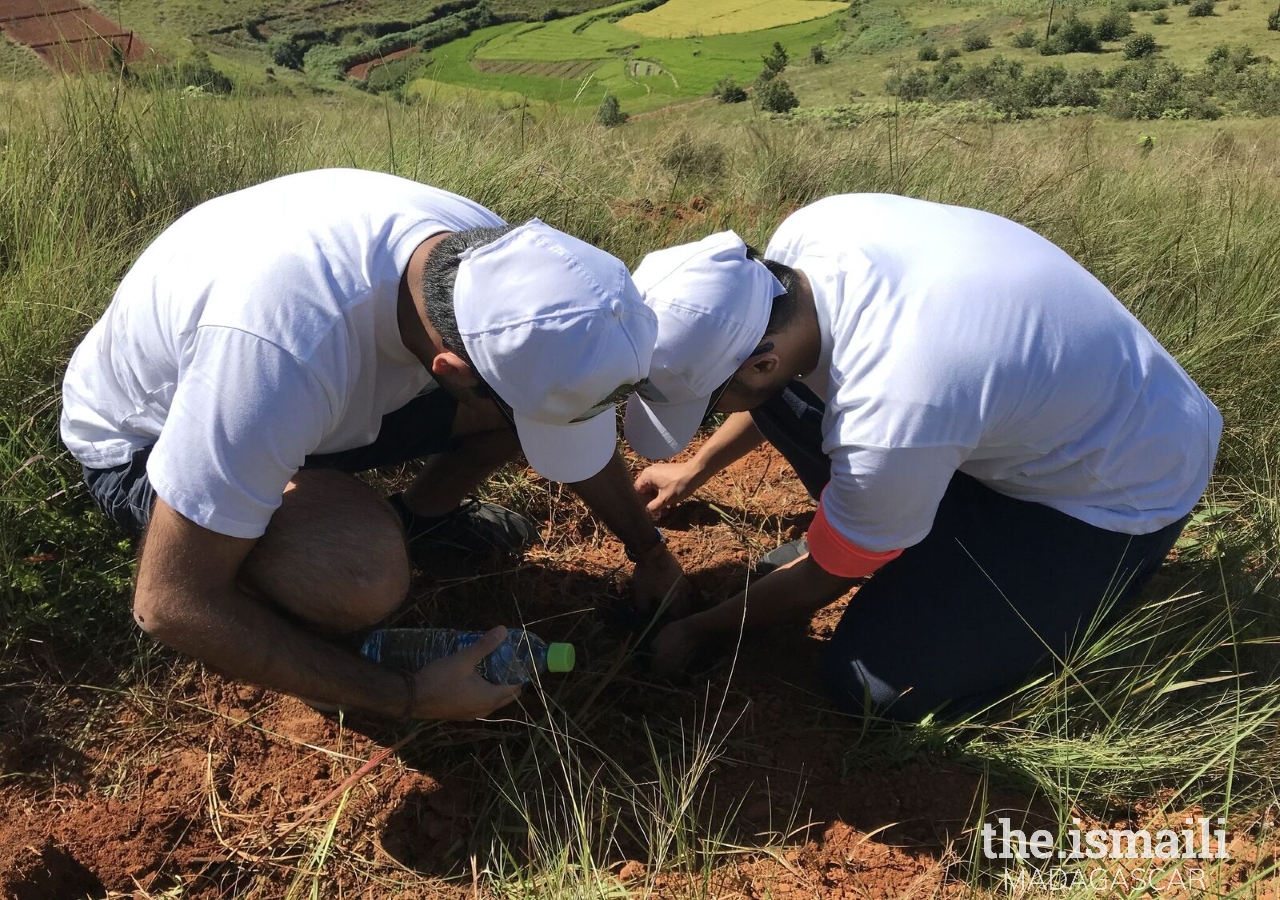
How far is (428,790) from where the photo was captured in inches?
67.6

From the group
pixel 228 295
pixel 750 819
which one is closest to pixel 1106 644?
pixel 750 819

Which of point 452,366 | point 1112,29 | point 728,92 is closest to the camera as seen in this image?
point 452,366

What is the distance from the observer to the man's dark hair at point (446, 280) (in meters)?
1.37

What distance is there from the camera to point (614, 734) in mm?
1860

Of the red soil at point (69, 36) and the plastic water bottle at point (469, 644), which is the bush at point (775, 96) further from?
the plastic water bottle at point (469, 644)

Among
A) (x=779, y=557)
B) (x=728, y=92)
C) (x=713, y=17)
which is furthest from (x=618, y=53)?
(x=779, y=557)

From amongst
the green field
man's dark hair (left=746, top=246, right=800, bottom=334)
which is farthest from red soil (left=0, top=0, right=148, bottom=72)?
the green field

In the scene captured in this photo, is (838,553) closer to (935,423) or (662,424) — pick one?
(935,423)

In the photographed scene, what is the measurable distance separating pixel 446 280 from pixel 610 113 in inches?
229

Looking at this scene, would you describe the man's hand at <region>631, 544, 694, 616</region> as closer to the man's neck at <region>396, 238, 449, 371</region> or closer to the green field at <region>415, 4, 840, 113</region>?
the man's neck at <region>396, 238, 449, 371</region>

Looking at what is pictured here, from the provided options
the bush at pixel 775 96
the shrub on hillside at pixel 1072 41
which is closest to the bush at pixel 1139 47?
the shrub on hillside at pixel 1072 41

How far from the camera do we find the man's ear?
4.54 ft

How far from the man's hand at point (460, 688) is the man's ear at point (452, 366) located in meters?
0.56

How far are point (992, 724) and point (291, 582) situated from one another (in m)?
1.51
